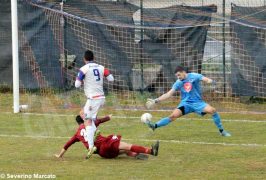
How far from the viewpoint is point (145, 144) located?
1406cm

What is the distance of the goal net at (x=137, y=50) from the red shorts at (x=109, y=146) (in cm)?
706

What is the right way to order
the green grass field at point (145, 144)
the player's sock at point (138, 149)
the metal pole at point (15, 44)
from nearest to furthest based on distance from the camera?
the green grass field at point (145, 144)
the player's sock at point (138, 149)
the metal pole at point (15, 44)

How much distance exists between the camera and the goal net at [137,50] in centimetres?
1991

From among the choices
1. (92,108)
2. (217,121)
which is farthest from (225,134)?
(92,108)

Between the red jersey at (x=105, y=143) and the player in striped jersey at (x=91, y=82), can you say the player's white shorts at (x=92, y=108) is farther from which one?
the red jersey at (x=105, y=143)

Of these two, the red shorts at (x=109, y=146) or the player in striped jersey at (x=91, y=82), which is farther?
the player in striped jersey at (x=91, y=82)

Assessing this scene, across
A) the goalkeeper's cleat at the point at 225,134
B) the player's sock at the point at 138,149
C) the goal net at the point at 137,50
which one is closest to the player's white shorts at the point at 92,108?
the player's sock at the point at 138,149

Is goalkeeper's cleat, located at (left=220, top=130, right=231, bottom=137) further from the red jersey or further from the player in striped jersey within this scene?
the red jersey

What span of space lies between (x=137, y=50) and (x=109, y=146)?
906 centimetres

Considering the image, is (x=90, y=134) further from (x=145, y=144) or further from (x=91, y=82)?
(x=145, y=144)

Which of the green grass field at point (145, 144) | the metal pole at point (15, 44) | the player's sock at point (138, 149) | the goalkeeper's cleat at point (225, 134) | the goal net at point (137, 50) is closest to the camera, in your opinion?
the green grass field at point (145, 144)

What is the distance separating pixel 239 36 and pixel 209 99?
1966mm

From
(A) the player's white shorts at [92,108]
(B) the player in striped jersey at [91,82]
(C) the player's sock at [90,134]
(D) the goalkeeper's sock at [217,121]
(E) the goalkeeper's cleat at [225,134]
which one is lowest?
(E) the goalkeeper's cleat at [225,134]

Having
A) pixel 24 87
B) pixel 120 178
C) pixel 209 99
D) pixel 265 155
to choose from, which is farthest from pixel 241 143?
pixel 24 87
